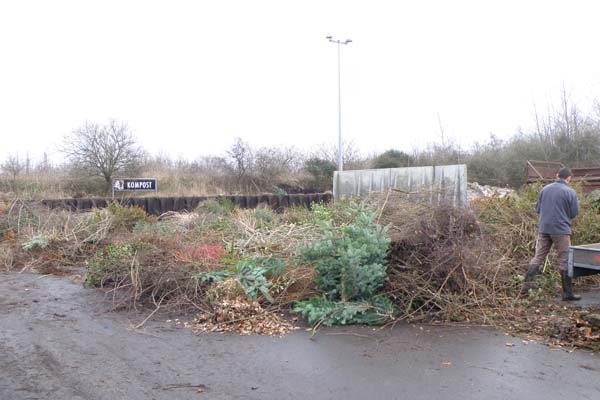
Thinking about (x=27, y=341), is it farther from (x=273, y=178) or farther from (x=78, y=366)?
(x=273, y=178)

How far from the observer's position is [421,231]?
6.97 m

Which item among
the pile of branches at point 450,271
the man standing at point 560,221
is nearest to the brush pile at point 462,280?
the pile of branches at point 450,271

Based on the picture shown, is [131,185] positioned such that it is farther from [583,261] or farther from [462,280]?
[583,261]

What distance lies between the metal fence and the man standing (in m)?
1.79

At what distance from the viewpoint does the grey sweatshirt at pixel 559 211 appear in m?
6.97

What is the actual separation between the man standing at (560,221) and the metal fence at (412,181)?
179cm

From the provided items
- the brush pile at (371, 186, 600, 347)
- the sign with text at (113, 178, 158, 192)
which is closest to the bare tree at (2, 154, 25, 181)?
the sign with text at (113, 178, 158, 192)

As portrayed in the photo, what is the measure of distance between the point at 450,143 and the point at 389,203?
922 inches

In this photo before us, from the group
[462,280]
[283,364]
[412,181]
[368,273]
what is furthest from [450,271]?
[412,181]

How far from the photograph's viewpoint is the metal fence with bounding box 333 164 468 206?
10078 mm

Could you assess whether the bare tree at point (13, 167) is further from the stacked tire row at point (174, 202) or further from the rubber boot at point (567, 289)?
the rubber boot at point (567, 289)

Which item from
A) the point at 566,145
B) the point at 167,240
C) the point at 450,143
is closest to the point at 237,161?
the point at 450,143

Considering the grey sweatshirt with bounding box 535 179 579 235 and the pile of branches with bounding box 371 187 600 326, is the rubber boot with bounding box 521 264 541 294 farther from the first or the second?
the grey sweatshirt with bounding box 535 179 579 235

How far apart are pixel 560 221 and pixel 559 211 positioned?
15 centimetres
